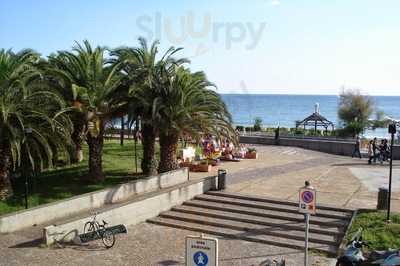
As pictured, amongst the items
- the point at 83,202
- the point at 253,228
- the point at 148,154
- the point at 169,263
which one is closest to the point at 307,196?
the point at 169,263

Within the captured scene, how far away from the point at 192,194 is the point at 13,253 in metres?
7.50

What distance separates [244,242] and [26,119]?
821 centimetres

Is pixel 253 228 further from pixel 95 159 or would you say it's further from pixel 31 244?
pixel 95 159

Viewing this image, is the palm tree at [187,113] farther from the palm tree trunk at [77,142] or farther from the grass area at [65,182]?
the palm tree trunk at [77,142]

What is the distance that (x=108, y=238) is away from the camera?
1375cm

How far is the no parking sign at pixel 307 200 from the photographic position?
1070 cm

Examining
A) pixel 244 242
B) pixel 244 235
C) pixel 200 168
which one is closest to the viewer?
pixel 244 242

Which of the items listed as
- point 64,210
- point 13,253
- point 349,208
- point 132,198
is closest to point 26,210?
point 64,210

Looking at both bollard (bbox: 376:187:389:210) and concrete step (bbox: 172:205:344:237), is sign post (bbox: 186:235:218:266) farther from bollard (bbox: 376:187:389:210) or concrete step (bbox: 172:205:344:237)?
bollard (bbox: 376:187:389:210)

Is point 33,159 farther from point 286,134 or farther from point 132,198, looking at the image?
point 286,134

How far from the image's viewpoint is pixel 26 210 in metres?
14.7

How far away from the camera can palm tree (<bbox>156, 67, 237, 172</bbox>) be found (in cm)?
1936

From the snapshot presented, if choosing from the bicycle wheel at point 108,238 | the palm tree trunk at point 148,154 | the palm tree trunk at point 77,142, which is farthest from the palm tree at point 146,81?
the bicycle wheel at point 108,238

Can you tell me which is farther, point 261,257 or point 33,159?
point 33,159
